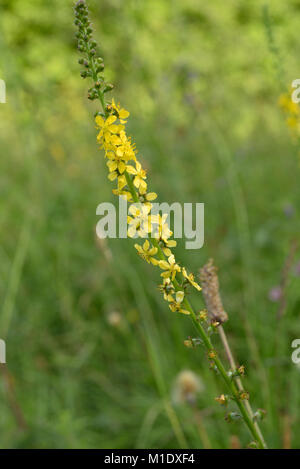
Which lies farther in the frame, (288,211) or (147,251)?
(288,211)

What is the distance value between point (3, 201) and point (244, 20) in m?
6.77

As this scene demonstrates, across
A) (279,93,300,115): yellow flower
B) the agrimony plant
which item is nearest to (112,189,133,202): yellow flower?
the agrimony plant

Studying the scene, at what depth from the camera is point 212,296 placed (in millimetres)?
1190

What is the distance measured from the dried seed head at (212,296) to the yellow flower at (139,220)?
251mm

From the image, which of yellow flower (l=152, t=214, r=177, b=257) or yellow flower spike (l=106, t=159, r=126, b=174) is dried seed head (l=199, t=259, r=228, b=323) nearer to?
yellow flower (l=152, t=214, r=177, b=257)

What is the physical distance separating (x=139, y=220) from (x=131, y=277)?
168cm

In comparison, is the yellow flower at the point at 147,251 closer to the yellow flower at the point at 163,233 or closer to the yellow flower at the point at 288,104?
the yellow flower at the point at 163,233

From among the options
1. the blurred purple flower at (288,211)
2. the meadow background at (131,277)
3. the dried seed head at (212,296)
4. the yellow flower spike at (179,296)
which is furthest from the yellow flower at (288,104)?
the yellow flower spike at (179,296)

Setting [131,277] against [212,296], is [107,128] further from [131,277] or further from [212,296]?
[131,277]

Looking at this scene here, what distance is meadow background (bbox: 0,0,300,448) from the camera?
80.6 inches

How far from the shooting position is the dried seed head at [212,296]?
3.84ft

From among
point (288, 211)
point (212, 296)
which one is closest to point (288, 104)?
point (288, 211)

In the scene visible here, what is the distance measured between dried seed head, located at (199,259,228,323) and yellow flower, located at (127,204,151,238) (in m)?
0.25
